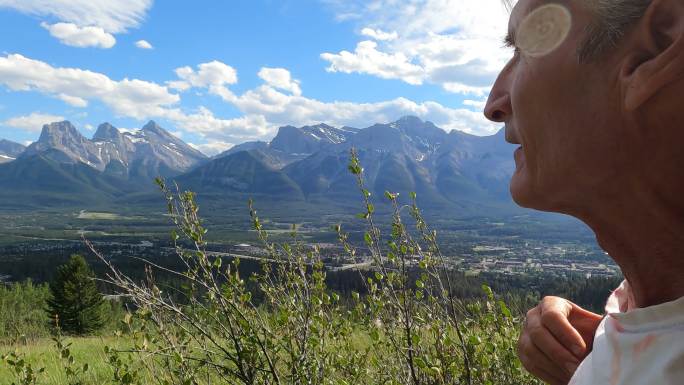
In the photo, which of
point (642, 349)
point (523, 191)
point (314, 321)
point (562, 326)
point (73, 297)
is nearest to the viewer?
point (642, 349)

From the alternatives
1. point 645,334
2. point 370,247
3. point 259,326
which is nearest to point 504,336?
point 370,247

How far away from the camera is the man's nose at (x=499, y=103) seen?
1017 mm

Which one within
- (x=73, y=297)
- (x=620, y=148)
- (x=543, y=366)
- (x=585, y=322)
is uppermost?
(x=620, y=148)

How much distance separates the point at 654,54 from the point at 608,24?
91 millimetres

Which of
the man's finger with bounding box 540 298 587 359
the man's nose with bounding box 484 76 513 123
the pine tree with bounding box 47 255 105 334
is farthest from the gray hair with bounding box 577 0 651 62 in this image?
the pine tree with bounding box 47 255 105 334

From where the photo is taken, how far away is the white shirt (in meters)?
0.61

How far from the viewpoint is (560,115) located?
0.82 m

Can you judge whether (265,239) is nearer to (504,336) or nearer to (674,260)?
(504,336)

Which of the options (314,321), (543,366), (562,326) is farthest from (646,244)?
(314,321)

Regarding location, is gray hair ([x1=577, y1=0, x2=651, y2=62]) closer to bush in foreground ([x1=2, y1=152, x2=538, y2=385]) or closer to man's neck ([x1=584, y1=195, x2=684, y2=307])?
man's neck ([x1=584, y1=195, x2=684, y2=307])

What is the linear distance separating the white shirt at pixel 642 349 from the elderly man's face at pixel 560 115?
227mm

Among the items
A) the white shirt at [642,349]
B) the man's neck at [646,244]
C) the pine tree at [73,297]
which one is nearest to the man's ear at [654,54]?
the man's neck at [646,244]

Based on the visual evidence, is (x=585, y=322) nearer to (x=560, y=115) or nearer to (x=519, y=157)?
(x=519, y=157)

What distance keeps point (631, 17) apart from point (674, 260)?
1.33 ft
